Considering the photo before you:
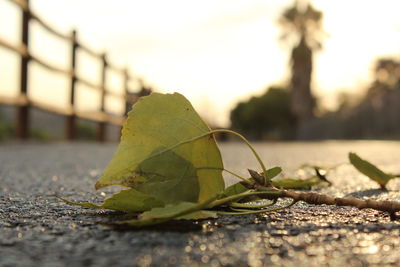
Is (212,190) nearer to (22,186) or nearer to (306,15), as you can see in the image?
(22,186)

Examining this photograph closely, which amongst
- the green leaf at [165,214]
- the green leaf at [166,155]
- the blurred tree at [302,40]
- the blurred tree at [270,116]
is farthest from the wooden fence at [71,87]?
the blurred tree at [270,116]

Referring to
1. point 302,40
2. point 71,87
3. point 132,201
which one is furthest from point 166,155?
point 302,40

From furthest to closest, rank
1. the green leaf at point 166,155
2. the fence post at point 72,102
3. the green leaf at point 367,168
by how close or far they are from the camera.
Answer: the fence post at point 72,102 → the green leaf at point 367,168 → the green leaf at point 166,155

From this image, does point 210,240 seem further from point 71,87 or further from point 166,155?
point 71,87

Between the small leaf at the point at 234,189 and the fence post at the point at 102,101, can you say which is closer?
the small leaf at the point at 234,189

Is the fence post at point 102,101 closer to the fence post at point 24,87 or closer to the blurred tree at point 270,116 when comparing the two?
the fence post at point 24,87

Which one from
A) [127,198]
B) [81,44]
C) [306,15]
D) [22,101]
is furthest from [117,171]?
[306,15]

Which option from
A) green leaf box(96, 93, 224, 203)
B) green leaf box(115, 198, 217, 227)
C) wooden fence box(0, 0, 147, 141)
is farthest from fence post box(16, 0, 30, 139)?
green leaf box(115, 198, 217, 227)
